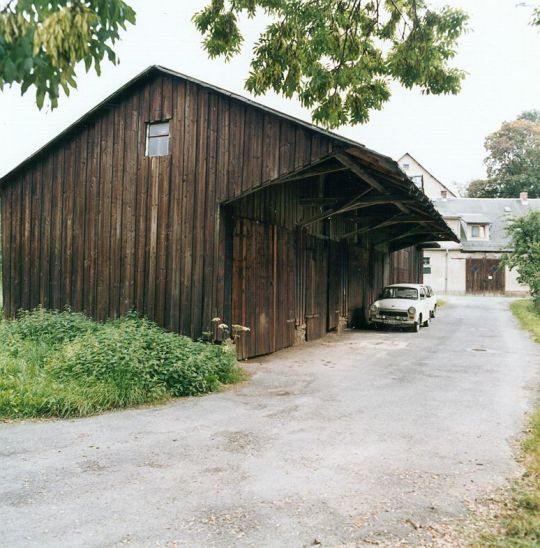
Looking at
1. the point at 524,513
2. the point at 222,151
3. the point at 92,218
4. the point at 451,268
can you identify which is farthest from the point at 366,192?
the point at 451,268

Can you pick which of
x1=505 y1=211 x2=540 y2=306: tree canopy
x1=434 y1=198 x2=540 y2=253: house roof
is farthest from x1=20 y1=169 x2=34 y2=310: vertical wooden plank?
x1=434 y1=198 x2=540 y2=253: house roof

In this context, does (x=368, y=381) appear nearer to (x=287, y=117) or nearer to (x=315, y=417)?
(x=315, y=417)

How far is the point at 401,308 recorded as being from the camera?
17469 millimetres

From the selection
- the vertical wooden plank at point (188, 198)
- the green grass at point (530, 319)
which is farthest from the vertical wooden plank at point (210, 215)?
the green grass at point (530, 319)

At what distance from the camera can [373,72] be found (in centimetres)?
872

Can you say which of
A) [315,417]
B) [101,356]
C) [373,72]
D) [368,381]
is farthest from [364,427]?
[373,72]

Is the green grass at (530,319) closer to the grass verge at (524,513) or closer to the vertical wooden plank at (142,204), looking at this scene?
the grass verge at (524,513)

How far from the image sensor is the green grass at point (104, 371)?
688 cm

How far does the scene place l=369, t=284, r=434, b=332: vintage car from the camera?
682 inches

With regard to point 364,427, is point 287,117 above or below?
above

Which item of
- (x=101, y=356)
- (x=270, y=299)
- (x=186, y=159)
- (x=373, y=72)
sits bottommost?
(x=101, y=356)

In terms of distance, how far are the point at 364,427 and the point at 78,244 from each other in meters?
9.00

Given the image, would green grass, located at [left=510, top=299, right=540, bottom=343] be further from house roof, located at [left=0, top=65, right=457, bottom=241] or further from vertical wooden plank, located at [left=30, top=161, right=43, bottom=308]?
vertical wooden plank, located at [left=30, top=161, right=43, bottom=308]

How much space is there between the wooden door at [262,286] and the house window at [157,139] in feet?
8.55
